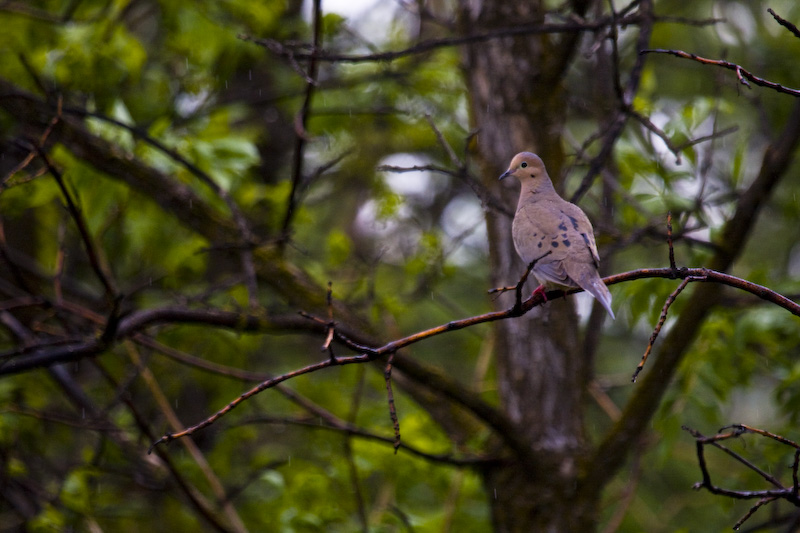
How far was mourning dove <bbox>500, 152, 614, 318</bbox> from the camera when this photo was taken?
2.34 meters

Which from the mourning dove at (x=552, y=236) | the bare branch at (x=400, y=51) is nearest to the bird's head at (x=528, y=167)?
the mourning dove at (x=552, y=236)

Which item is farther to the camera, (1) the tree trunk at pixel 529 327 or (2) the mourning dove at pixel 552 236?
(1) the tree trunk at pixel 529 327

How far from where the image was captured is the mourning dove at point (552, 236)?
234cm

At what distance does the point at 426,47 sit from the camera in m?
2.86

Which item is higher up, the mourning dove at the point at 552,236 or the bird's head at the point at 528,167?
the bird's head at the point at 528,167

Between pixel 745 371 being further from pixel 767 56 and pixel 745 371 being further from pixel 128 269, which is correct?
pixel 128 269

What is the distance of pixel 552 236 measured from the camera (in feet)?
8.17

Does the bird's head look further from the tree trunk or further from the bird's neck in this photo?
the tree trunk

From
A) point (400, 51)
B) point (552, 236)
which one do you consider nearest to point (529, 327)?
point (552, 236)

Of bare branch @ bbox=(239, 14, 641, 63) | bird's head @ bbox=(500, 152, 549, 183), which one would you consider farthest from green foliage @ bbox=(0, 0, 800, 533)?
bare branch @ bbox=(239, 14, 641, 63)

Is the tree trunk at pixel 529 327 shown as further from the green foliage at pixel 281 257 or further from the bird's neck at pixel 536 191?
the bird's neck at pixel 536 191

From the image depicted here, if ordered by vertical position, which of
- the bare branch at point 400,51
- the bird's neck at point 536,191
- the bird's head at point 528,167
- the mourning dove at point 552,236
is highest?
the bare branch at point 400,51

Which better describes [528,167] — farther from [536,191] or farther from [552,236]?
[552,236]

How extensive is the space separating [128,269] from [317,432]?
3.08 m
